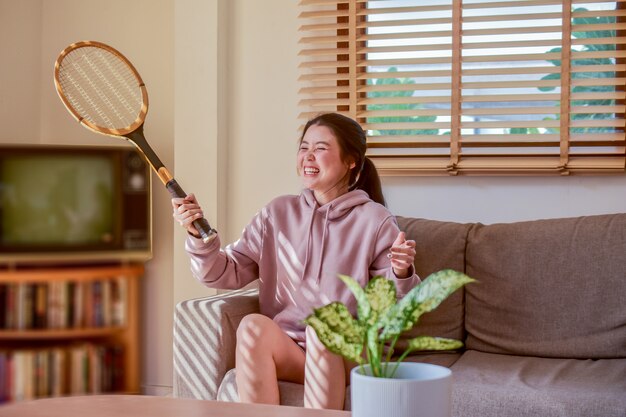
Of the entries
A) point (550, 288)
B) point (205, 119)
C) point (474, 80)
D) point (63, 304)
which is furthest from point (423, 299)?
point (63, 304)

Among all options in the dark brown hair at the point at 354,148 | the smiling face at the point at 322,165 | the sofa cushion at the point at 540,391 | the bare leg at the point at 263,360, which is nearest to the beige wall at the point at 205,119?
the dark brown hair at the point at 354,148

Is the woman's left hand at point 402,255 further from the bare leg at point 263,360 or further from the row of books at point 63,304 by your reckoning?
the row of books at point 63,304

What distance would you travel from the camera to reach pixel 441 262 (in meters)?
2.40

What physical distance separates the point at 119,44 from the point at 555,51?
68.8 inches

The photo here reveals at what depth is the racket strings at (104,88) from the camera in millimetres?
3096

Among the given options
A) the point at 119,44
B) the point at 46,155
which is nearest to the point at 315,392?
the point at 46,155

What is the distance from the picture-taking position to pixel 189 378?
2.12m

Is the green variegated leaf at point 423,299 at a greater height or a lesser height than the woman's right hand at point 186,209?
lesser

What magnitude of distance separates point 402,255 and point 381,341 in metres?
0.85

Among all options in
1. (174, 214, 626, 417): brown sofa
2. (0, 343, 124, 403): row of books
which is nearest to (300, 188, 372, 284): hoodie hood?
(174, 214, 626, 417): brown sofa

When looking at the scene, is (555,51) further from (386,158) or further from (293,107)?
(293,107)

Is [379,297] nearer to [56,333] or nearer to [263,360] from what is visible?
[263,360]

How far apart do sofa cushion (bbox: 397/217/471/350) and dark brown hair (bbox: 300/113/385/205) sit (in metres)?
0.18

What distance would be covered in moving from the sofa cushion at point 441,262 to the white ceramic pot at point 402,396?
4.27 feet
